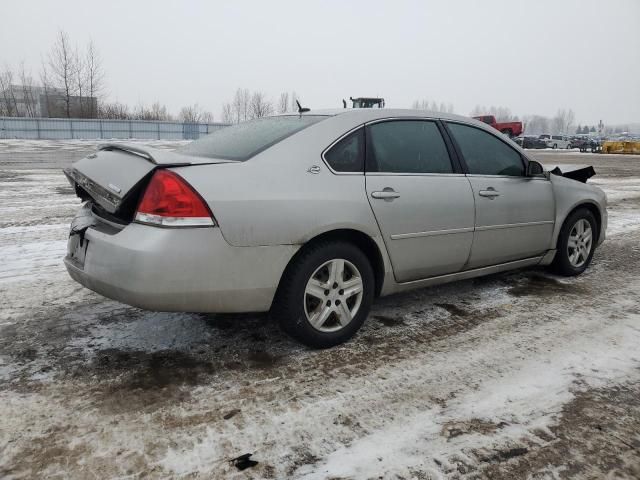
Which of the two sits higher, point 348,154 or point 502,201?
point 348,154

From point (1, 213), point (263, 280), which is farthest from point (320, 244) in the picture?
point (1, 213)

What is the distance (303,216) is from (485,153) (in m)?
1.96

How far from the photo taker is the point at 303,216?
276 centimetres

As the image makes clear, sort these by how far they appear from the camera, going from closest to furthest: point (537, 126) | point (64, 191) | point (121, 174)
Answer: point (121, 174), point (64, 191), point (537, 126)

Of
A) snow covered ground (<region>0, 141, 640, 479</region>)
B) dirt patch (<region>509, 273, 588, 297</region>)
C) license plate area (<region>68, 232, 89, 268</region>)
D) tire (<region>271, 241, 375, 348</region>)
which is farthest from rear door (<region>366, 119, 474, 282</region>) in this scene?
license plate area (<region>68, 232, 89, 268</region>)

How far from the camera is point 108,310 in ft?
11.9

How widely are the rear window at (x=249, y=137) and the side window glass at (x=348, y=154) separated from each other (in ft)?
0.83

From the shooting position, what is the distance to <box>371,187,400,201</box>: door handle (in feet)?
10.2

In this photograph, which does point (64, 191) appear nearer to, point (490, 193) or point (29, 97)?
point (490, 193)

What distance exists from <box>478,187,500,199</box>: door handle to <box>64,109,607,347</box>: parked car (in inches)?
0.6

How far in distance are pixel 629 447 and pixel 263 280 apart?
191cm

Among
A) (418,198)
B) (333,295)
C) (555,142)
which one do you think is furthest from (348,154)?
(555,142)

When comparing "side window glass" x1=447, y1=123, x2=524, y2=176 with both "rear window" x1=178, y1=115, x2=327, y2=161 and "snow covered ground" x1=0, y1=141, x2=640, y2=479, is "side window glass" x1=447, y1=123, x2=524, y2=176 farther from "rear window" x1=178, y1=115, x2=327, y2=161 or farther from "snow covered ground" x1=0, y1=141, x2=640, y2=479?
"rear window" x1=178, y1=115, x2=327, y2=161

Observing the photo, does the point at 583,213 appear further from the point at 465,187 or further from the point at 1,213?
the point at 1,213
